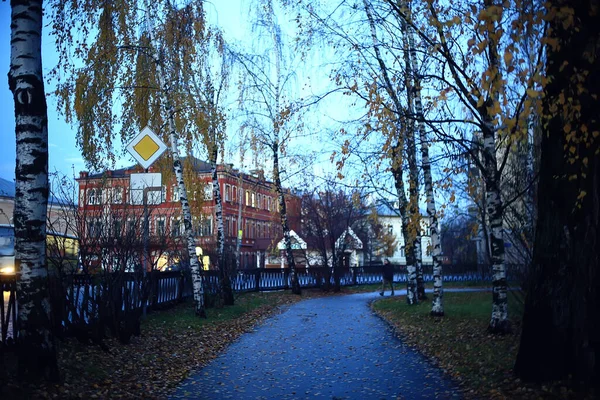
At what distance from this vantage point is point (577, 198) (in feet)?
23.4

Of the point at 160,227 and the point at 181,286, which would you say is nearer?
the point at 160,227

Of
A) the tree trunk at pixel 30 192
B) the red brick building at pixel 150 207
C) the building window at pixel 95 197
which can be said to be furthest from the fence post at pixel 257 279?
the tree trunk at pixel 30 192

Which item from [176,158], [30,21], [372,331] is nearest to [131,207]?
[176,158]

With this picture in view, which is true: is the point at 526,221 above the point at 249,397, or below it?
above

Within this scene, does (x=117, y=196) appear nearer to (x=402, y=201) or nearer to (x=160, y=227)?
(x=160, y=227)

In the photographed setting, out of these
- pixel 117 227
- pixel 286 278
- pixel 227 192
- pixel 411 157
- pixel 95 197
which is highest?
pixel 227 192

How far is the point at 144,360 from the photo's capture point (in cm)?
1034

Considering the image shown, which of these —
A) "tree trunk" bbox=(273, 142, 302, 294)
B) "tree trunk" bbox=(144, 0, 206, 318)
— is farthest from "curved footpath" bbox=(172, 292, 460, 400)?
"tree trunk" bbox=(273, 142, 302, 294)

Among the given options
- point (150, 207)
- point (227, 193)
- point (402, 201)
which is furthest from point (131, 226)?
point (227, 193)

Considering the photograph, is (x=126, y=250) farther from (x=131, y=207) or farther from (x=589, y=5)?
(x=589, y=5)

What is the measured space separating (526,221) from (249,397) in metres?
6.92

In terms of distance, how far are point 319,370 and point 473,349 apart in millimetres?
2908

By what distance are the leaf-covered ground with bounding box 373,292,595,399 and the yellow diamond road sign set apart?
6243mm

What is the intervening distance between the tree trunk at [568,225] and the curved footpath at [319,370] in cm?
141
